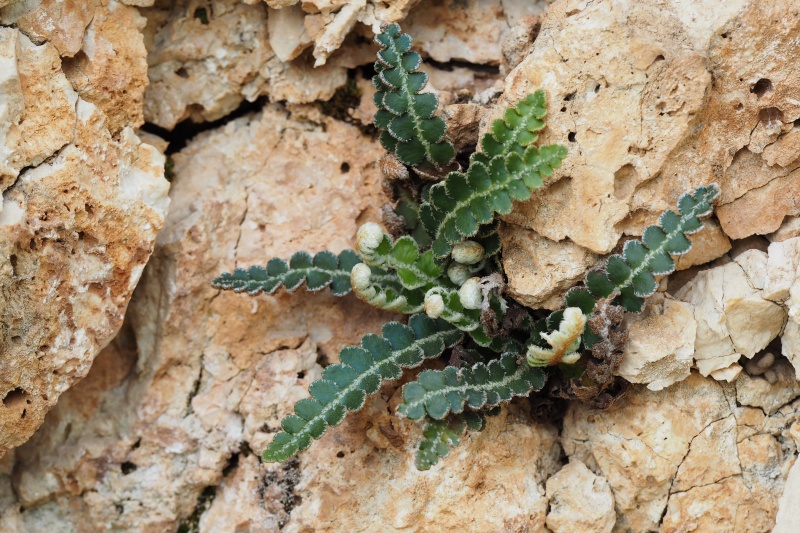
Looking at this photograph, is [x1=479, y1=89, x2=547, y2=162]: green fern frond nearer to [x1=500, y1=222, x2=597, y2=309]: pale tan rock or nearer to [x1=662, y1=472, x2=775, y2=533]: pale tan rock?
[x1=500, y1=222, x2=597, y2=309]: pale tan rock

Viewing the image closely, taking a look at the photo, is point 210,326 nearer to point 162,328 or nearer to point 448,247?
point 162,328

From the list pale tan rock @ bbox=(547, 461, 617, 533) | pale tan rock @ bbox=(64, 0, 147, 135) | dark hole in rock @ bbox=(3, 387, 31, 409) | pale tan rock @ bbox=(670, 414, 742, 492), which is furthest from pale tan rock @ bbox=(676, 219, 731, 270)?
dark hole in rock @ bbox=(3, 387, 31, 409)

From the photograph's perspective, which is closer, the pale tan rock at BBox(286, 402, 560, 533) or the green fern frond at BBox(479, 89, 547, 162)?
the green fern frond at BBox(479, 89, 547, 162)

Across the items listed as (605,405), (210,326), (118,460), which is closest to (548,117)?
(605,405)

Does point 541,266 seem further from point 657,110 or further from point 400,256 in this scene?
point 657,110

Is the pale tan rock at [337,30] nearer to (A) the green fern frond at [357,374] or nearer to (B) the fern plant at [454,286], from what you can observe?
(B) the fern plant at [454,286]

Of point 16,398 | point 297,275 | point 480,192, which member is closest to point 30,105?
point 16,398
